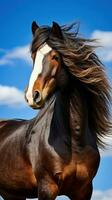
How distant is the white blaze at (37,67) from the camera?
6.55m

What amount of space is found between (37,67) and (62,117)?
883 mm

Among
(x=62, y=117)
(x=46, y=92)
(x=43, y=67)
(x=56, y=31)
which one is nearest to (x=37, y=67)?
(x=43, y=67)

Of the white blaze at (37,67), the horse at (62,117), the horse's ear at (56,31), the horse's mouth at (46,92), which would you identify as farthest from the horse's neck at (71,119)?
the horse's ear at (56,31)

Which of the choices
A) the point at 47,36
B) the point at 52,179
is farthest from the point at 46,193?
the point at 47,36

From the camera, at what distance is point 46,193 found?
7.00 m

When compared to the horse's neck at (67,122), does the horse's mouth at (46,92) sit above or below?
above

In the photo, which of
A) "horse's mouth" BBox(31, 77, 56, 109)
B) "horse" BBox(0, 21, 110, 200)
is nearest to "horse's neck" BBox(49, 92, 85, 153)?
"horse" BBox(0, 21, 110, 200)

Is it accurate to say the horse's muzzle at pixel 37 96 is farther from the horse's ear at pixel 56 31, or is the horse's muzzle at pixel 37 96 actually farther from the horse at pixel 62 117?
the horse's ear at pixel 56 31

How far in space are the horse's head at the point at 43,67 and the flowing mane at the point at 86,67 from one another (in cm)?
1

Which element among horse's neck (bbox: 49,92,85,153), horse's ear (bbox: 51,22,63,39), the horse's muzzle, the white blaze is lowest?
horse's neck (bbox: 49,92,85,153)

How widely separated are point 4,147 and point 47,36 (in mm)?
2179

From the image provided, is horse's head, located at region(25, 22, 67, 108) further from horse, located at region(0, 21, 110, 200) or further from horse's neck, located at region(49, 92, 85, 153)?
horse's neck, located at region(49, 92, 85, 153)

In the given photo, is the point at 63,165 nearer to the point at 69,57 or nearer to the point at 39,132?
the point at 39,132

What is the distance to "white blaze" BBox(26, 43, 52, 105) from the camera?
6551 millimetres
